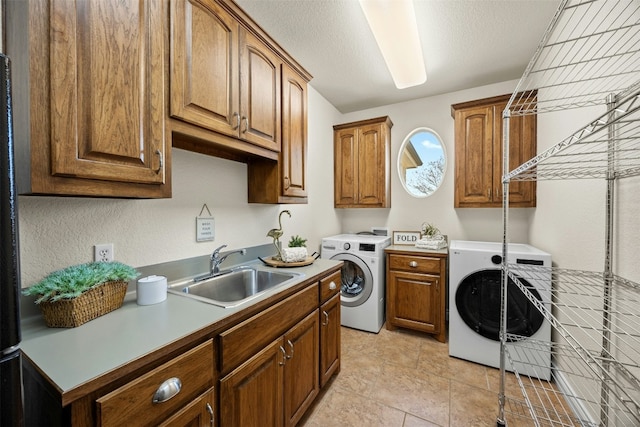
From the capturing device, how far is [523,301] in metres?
1.91

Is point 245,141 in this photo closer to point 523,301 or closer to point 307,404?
point 307,404

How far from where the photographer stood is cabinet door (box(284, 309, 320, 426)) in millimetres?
1293

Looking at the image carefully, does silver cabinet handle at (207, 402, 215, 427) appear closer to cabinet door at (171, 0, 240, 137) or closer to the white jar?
the white jar

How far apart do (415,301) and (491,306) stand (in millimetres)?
640

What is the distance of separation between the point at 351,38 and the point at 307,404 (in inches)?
101

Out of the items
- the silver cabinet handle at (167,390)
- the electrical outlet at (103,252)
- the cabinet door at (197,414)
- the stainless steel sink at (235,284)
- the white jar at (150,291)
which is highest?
the electrical outlet at (103,252)

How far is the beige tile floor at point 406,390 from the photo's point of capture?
5.02ft

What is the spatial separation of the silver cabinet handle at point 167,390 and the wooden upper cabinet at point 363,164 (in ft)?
8.21

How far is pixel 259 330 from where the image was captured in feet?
3.60

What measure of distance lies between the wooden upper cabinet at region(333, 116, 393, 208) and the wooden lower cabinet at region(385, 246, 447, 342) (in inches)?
28.2

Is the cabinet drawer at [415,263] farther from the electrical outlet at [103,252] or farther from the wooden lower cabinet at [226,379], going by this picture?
the electrical outlet at [103,252]

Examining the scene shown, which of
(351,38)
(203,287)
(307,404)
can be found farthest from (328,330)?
(351,38)

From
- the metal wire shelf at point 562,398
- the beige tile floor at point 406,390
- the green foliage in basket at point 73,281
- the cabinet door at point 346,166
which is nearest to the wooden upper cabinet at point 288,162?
the green foliage in basket at point 73,281

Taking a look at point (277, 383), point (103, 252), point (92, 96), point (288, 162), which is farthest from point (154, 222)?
point (277, 383)
